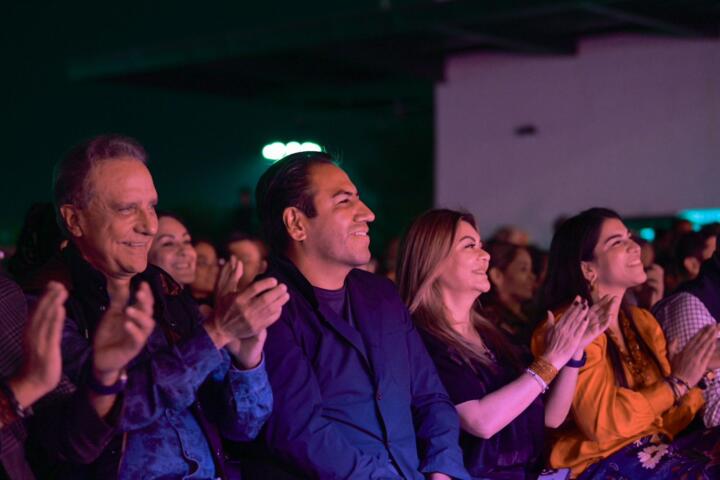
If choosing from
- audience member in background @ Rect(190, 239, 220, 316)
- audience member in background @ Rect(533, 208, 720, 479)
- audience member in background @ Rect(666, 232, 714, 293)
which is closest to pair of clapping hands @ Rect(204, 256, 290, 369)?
audience member in background @ Rect(533, 208, 720, 479)

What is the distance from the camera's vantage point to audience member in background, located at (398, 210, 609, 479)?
11.9 feet

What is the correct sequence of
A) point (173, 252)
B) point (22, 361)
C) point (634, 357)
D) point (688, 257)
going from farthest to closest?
point (688, 257) < point (173, 252) < point (634, 357) < point (22, 361)

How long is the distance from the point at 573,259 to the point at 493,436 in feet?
3.11

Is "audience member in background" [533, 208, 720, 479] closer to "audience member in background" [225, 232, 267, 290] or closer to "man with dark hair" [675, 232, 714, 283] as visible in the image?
"man with dark hair" [675, 232, 714, 283]

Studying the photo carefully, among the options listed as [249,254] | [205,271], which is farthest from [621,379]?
[249,254]

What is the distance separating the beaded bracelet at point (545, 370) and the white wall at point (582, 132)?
9129 mm

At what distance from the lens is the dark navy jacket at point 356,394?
308cm

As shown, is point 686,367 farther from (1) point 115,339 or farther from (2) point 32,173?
(2) point 32,173

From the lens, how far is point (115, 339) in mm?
2396

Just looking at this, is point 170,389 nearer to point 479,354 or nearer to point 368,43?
point 479,354

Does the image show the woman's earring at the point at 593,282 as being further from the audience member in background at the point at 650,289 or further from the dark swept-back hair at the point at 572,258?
the audience member in background at the point at 650,289

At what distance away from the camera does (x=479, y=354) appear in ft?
12.7

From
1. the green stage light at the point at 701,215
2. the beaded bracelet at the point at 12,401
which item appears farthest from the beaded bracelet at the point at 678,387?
the green stage light at the point at 701,215

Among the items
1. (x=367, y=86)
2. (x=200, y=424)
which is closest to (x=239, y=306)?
(x=200, y=424)
